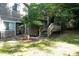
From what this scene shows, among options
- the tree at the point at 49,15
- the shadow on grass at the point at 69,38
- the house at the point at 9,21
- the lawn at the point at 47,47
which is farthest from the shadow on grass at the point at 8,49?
the shadow on grass at the point at 69,38

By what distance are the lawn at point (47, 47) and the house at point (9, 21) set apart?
0.11 m

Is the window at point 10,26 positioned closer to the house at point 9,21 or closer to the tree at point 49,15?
the house at point 9,21

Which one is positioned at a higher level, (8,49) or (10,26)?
(10,26)

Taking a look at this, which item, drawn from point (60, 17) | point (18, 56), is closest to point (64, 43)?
point (60, 17)

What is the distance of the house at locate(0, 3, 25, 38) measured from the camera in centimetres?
246

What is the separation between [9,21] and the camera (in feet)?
8.16

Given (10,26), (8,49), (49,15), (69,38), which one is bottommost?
(8,49)

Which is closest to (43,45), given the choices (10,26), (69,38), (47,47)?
(47,47)

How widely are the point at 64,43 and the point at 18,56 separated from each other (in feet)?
1.79

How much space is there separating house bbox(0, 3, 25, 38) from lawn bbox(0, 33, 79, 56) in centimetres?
11

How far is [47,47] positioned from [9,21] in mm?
529

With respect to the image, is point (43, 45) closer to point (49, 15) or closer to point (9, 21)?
point (49, 15)

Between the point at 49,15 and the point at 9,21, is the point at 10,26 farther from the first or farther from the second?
the point at 49,15

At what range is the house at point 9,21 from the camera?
8.09 feet
